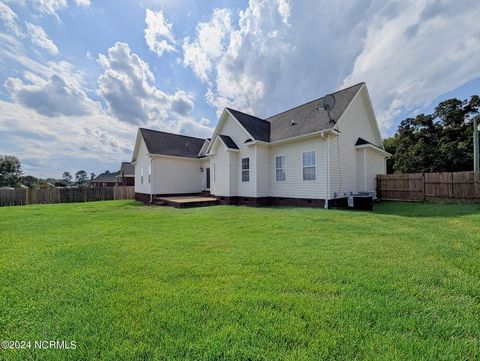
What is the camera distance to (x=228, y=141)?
46.9ft

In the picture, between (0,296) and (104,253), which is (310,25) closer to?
(104,253)

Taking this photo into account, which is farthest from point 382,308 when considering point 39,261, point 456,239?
point 39,261

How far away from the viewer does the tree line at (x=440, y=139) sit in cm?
2108

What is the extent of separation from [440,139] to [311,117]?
20.2 metres

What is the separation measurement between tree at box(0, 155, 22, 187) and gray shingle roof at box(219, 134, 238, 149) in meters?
45.0

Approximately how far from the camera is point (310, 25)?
1220cm

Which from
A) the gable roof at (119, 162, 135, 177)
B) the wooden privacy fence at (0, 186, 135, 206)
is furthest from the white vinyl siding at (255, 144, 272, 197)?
the gable roof at (119, 162, 135, 177)

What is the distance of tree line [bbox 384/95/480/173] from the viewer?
69.2 feet

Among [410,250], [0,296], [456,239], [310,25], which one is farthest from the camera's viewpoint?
[310,25]

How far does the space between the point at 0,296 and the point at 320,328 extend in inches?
160

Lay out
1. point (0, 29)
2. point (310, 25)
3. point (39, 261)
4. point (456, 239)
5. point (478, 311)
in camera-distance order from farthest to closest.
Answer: point (310, 25) < point (0, 29) < point (456, 239) < point (39, 261) < point (478, 311)

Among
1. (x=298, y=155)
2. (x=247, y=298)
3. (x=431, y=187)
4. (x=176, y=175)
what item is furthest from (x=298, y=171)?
(x=176, y=175)

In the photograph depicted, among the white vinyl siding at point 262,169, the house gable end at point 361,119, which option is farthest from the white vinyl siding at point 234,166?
the house gable end at point 361,119

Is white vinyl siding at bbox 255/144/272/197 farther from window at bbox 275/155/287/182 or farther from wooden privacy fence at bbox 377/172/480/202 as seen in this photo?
wooden privacy fence at bbox 377/172/480/202
